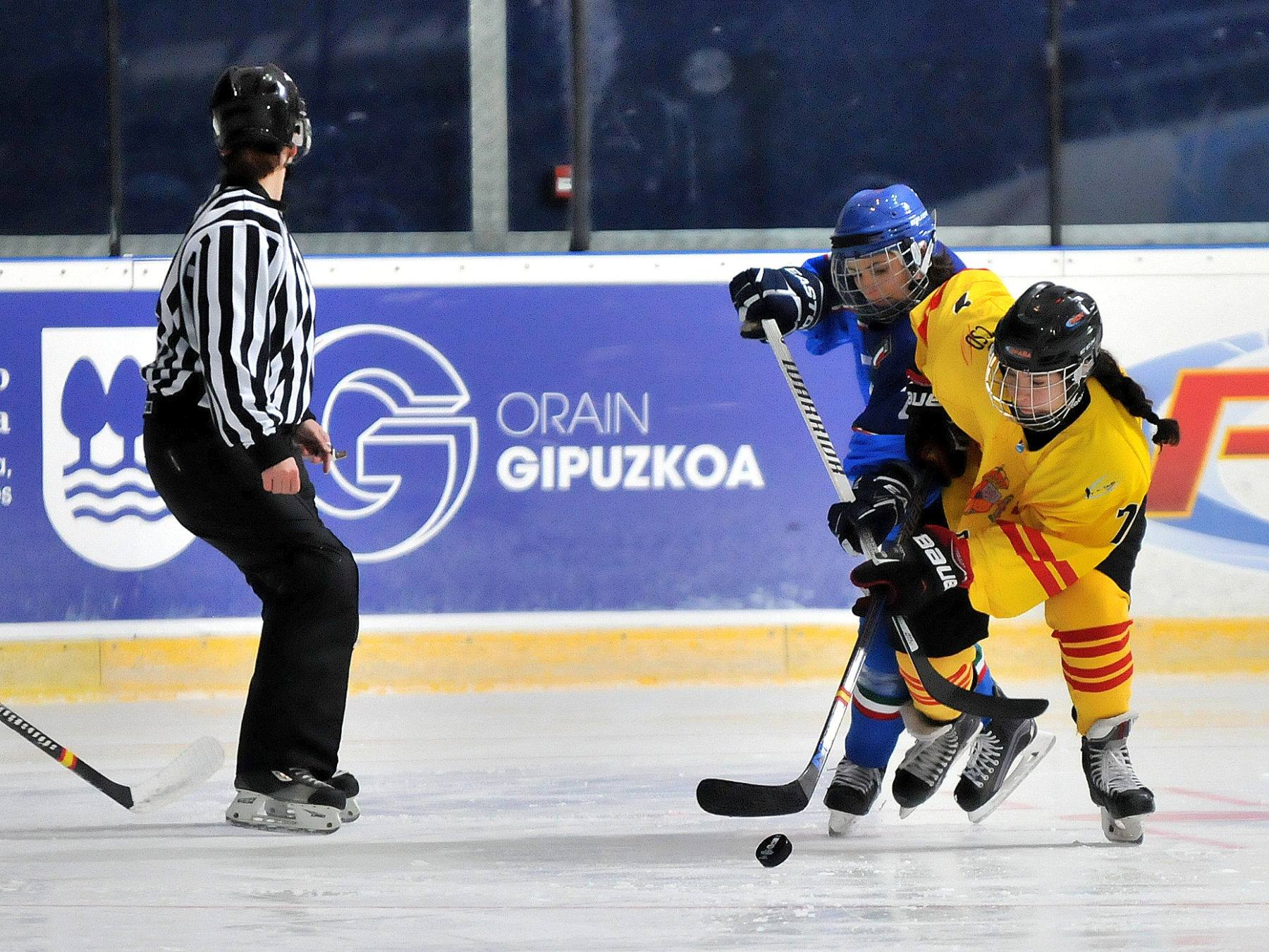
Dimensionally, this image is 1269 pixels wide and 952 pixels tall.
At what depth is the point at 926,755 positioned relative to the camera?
2.64 meters

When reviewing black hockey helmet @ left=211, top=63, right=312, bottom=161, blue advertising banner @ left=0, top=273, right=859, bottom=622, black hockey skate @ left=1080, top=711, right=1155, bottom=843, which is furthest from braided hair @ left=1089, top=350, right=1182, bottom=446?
blue advertising banner @ left=0, top=273, right=859, bottom=622

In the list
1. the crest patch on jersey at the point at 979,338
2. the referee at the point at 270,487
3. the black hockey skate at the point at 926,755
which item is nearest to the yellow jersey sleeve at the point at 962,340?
the crest patch on jersey at the point at 979,338

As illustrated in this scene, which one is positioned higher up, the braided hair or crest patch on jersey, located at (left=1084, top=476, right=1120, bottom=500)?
the braided hair

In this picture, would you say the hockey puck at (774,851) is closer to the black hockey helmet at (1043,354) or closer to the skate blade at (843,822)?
the skate blade at (843,822)

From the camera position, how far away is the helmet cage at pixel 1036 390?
7.57 feet

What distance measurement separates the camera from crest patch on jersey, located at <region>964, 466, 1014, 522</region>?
2506mm

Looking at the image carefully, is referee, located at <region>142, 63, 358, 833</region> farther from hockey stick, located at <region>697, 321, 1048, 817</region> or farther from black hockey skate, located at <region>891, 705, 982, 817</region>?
black hockey skate, located at <region>891, 705, 982, 817</region>

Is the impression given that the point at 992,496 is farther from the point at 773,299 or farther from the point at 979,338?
the point at 773,299

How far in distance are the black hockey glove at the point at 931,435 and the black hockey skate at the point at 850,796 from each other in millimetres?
468

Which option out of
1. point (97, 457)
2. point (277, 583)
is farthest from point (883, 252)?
point (97, 457)

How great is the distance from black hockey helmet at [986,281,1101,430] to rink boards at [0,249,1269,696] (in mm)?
1761

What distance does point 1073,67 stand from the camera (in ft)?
14.5

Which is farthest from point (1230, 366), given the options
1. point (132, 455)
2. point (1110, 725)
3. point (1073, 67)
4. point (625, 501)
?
point (132, 455)

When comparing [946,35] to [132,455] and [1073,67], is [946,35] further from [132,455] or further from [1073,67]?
[132,455]
